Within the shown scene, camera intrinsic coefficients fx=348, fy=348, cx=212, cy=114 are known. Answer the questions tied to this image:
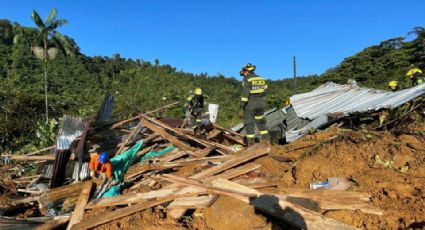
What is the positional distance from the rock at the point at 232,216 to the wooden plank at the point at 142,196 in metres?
0.42

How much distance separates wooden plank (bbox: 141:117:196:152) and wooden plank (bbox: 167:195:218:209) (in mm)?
2632

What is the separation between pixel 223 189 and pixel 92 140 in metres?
4.20

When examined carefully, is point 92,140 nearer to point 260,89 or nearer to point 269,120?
point 260,89

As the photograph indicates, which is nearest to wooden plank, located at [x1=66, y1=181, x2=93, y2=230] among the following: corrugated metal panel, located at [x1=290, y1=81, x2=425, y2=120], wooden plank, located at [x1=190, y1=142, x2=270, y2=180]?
wooden plank, located at [x1=190, y1=142, x2=270, y2=180]

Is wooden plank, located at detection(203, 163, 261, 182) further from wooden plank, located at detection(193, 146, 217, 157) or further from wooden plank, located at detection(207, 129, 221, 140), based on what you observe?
wooden plank, located at detection(207, 129, 221, 140)

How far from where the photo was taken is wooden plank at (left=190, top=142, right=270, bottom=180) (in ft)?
19.6

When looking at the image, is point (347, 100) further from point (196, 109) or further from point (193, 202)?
point (193, 202)

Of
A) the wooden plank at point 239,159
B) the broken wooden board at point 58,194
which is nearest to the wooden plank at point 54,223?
the broken wooden board at point 58,194

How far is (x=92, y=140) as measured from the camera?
26.2ft

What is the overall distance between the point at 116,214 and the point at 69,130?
353 cm

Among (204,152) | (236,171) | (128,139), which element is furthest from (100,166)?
(236,171)

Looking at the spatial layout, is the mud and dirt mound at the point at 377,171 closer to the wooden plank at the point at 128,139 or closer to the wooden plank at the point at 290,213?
the wooden plank at the point at 290,213

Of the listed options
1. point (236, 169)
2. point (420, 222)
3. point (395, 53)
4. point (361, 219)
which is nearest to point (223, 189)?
point (236, 169)

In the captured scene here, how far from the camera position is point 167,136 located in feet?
26.6
